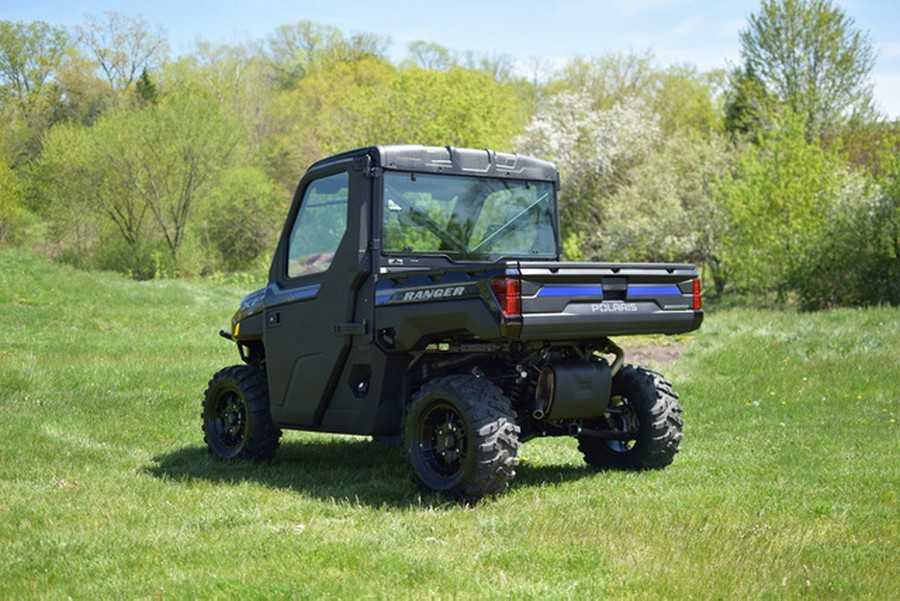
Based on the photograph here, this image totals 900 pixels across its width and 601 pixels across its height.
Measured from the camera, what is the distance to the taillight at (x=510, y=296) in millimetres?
6871

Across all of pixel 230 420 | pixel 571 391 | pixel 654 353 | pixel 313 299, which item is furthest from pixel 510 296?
pixel 654 353

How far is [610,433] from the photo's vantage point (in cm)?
841

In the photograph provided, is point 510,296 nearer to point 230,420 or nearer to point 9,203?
point 230,420

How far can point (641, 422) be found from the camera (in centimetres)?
841

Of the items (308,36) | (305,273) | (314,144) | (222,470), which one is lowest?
(222,470)

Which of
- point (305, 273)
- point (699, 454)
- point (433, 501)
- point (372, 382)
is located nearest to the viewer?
point (433, 501)

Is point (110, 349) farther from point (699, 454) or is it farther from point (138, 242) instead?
point (138, 242)

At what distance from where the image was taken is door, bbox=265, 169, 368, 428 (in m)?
8.27

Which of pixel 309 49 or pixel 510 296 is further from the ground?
pixel 309 49

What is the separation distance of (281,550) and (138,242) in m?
48.8

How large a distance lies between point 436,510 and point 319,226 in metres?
2.71

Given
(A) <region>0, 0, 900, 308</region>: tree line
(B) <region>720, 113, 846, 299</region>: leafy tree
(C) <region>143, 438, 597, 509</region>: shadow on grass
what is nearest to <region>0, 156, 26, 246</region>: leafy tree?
(A) <region>0, 0, 900, 308</region>: tree line

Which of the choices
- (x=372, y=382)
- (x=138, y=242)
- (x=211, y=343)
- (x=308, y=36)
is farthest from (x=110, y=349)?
(x=308, y=36)

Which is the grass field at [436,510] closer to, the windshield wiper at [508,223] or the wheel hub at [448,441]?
the wheel hub at [448,441]
